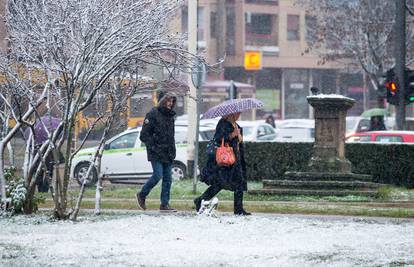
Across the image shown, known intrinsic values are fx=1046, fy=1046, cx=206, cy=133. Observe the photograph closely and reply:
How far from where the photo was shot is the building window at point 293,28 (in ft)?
220

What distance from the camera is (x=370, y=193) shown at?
18.8 metres

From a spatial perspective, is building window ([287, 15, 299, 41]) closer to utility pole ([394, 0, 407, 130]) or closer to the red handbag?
utility pole ([394, 0, 407, 130])

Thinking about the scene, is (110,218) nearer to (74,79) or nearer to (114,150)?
(74,79)

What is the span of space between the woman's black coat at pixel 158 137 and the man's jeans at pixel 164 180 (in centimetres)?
11

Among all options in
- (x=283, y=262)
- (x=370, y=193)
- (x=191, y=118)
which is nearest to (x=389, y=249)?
(x=283, y=262)

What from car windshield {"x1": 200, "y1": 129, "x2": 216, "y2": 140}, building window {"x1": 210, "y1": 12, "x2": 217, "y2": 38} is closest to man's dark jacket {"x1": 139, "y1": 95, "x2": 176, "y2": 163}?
car windshield {"x1": 200, "y1": 129, "x2": 216, "y2": 140}

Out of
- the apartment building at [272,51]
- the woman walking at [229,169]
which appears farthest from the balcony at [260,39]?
the woman walking at [229,169]

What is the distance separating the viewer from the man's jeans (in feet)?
48.8

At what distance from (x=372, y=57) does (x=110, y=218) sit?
32.4 meters

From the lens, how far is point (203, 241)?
1078 cm

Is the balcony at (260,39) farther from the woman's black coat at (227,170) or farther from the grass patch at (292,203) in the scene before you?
the woman's black coat at (227,170)

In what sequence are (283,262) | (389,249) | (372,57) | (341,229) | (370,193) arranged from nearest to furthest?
(283,262) → (389,249) → (341,229) → (370,193) → (372,57)

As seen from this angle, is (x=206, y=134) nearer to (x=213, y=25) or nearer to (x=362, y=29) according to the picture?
(x=362, y=29)

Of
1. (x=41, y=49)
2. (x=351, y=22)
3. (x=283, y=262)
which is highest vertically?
(x=351, y=22)
